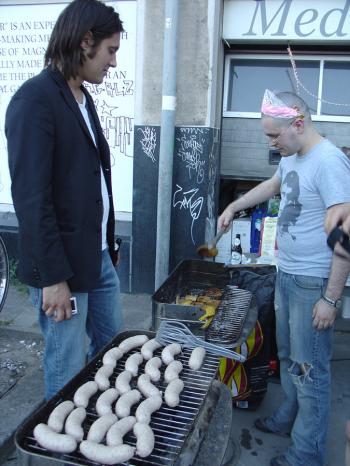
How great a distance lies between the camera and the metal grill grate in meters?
2.28

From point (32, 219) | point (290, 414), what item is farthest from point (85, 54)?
point (290, 414)

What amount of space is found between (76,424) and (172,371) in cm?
48

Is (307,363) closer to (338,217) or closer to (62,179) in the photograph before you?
(338,217)

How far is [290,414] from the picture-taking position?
2871 millimetres

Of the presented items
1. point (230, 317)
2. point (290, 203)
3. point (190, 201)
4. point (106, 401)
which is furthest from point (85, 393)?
point (190, 201)

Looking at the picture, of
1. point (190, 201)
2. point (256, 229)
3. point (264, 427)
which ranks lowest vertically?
point (264, 427)

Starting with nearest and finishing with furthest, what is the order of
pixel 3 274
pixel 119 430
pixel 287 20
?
pixel 119 430 → pixel 3 274 → pixel 287 20

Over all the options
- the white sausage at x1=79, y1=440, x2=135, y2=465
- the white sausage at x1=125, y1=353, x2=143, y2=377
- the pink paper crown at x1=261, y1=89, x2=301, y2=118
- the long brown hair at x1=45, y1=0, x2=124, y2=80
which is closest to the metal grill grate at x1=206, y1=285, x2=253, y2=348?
Answer: the white sausage at x1=125, y1=353, x2=143, y2=377

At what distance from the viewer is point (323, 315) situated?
222 cm

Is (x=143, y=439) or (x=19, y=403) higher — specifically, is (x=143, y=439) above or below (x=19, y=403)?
above

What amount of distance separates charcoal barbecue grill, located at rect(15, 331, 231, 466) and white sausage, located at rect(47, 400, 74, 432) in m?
0.05

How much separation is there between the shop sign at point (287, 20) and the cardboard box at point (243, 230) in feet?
6.05

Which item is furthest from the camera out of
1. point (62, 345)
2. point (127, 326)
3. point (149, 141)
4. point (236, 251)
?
point (236, 251)

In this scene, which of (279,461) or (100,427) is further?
(279,461)
